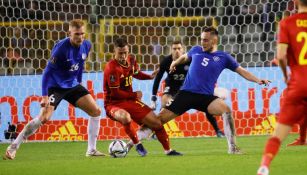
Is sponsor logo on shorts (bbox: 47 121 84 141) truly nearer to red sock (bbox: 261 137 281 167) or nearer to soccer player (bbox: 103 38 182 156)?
soccer player (bbox: 103 38 182 156)

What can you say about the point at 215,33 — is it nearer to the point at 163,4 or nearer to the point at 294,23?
the point at 294,23

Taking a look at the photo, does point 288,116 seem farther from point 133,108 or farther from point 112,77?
point 112,77

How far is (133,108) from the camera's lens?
11000 mm

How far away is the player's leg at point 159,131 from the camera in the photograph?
10648mm

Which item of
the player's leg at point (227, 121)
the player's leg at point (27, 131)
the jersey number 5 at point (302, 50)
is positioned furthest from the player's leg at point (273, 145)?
the player's leg at point (27, 131)

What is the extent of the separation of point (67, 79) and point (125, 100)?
840 mm

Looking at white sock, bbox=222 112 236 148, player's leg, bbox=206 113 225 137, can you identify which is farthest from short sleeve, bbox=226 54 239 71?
player's leg, bbox=206 113 225 137

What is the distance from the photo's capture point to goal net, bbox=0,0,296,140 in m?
15.5

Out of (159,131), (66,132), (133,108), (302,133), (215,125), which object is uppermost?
(133,108)

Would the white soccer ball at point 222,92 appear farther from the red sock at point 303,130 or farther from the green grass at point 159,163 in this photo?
the red sock at point 303,130

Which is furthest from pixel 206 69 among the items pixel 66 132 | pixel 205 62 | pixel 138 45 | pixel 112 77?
pixel 138 45

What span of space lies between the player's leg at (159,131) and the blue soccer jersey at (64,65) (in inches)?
44.5

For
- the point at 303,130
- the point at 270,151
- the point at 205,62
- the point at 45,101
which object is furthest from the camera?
the point at 303,130

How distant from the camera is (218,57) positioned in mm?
10906
